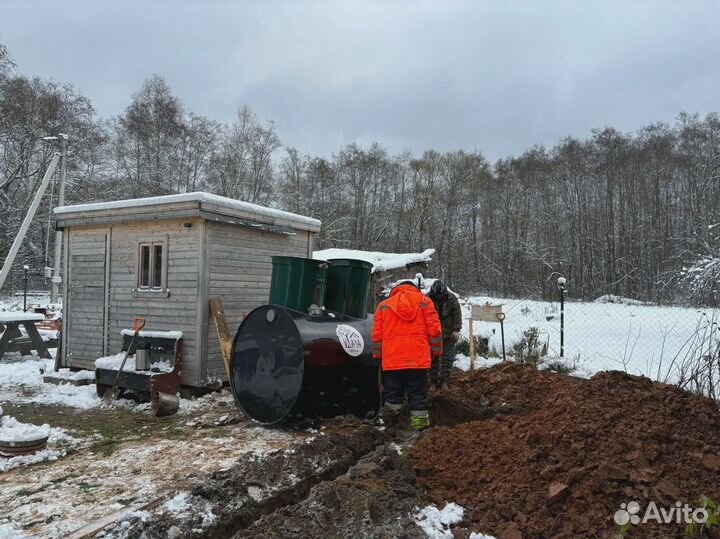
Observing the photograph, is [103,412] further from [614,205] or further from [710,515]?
[614,205]

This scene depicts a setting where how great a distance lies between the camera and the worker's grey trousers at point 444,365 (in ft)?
25.2

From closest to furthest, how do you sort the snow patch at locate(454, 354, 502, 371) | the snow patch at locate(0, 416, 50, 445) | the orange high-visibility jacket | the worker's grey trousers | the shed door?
the snow patch at locate(0, 416, 50, 445) → the orange high-visibility jacket → the worker's grey trousers → the shed door → the snow patch at locate(454, 354, 502, 371)

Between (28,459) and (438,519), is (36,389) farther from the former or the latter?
(438,519)

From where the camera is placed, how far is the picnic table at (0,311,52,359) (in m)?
11.0

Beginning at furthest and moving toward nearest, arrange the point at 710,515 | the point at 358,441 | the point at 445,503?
the point at 358,441, the point at 445,503, the point at 710,515

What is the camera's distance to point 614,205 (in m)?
34.2

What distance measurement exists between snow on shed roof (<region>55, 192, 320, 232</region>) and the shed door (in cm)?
47

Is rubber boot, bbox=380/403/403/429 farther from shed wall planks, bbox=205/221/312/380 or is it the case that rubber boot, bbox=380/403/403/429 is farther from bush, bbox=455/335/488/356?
bush, bbox=455/335/488/356

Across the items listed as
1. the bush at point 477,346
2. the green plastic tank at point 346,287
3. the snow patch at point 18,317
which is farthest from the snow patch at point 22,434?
the bush at point 477,346

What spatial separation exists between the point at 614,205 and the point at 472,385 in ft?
103

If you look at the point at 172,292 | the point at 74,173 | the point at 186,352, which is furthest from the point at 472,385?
the point at 74,173

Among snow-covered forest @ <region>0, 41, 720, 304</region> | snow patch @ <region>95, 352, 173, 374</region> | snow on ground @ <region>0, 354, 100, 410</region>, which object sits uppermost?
snow-covered forest @ <region>0, 41, 720, 304</region>

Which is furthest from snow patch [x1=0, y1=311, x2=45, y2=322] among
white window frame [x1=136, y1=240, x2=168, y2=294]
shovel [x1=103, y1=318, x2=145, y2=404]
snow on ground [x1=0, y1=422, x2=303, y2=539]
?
snow on ground [x1=0, y1=422, x2=303, y2=539]

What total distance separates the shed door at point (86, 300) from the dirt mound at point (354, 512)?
712cm
